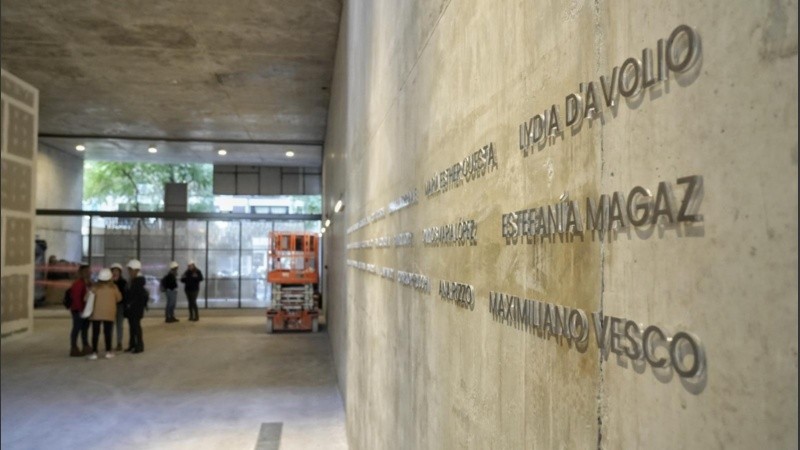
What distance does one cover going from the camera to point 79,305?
13508 mm

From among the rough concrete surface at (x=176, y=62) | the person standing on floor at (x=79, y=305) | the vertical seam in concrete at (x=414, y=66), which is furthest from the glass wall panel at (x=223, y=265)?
the vertical seam in concrete at (x=414, y=66)

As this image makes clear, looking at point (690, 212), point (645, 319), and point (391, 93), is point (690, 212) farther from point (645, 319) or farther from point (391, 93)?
point (391, 93)

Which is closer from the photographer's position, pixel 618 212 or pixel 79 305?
pixel 618 212

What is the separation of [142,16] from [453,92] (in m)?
10.3

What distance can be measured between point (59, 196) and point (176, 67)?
1318 cm

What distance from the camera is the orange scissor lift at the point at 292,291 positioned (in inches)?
725

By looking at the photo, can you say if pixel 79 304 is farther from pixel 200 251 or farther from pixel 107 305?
pixel 200 251

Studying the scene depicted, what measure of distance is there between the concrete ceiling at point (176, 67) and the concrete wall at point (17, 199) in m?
0.69

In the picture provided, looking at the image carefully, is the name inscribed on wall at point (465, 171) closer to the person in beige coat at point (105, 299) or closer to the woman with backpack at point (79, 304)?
the person in beige coat at point (105, 299)

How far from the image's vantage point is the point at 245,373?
12.2 m

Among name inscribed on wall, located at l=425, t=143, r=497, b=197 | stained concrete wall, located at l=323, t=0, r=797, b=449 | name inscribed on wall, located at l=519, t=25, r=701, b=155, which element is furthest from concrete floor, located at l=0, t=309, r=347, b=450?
name inscribed on wall, located at l=519, t=25, r=701, b=155

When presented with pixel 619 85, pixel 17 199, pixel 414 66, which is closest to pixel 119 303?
pixel 17 199

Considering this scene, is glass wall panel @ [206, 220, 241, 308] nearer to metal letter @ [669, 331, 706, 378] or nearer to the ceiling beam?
the ceiling beam

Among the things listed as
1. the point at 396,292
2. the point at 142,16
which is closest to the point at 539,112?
the point at 396,292
